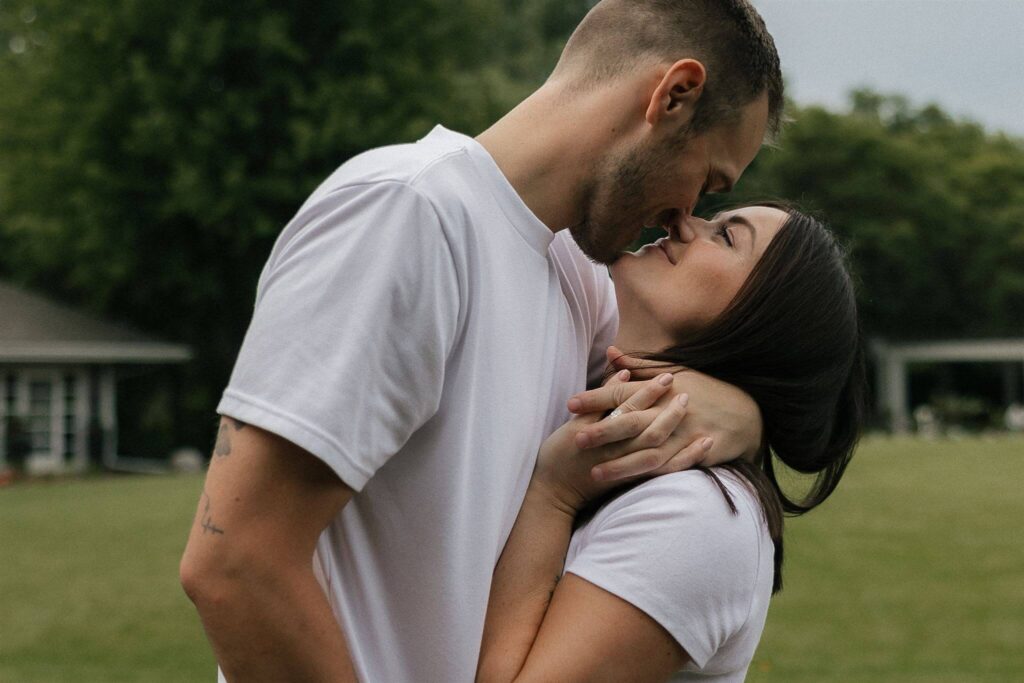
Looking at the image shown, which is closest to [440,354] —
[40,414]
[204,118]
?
[204,118]

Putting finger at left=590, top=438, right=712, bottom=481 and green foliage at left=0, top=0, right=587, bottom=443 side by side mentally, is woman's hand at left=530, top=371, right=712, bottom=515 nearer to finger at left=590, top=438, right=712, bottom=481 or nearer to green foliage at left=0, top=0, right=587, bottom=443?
finger at left=590, top=438, right=712, bottom=481

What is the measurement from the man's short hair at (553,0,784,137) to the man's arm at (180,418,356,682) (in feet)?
3.29

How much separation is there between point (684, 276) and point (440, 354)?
82cm

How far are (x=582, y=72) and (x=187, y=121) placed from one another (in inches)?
1122

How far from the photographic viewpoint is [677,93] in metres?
2.32

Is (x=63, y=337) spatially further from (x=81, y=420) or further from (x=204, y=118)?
(x=204, y=118)

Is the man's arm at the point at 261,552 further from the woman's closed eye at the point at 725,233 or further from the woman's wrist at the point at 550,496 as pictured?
the woman's closed eye at the point at 725,233

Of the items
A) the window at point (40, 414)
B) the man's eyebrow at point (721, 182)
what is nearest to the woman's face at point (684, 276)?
the man's eyebrow at point (721, 182)

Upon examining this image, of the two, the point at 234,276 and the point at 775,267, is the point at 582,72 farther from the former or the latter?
the point at 234,276

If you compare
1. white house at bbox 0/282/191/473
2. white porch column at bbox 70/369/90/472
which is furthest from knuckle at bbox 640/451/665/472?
white porch column at bbox 70/369/90/472

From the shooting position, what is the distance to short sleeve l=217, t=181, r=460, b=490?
182 centimetres

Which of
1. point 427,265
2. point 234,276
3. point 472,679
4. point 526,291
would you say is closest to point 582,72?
point 526,291

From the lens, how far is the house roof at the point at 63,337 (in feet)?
99.1

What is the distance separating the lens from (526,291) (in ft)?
7.21
